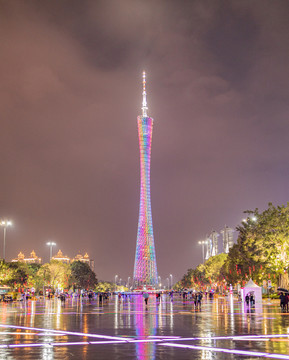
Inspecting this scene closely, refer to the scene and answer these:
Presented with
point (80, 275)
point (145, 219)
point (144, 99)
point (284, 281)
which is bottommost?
point (284, 281)

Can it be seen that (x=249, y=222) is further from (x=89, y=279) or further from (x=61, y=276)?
(x=89, y=279)

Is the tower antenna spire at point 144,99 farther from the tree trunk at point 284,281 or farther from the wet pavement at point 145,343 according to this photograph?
the wet pavement at point 145,343

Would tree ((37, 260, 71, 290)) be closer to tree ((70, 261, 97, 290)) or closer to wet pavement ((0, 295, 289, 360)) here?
tree ((70, 261, 97, 290))

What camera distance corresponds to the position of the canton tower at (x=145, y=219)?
123875mm

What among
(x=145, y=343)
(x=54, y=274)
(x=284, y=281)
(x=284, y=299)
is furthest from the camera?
(x=54, y=274)

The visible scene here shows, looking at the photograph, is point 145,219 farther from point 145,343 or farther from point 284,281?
point 145,343

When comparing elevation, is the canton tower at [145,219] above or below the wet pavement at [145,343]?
above

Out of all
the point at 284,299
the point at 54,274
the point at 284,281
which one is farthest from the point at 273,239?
the point at 54,274

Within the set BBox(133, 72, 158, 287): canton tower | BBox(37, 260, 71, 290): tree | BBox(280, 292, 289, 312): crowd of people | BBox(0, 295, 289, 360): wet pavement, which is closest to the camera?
BBox(0, 295, 289, 360): wet pavement

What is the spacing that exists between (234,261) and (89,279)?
79.2 metres

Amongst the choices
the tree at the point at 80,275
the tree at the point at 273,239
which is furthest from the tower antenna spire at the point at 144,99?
the tree at the point at 273,239

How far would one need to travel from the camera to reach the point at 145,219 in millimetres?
126312

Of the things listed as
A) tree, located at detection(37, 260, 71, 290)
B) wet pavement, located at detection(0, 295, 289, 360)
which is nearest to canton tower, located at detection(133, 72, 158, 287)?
tree, located at detection(37, 260, 71, 290)

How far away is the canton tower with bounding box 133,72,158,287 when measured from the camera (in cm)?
12388
